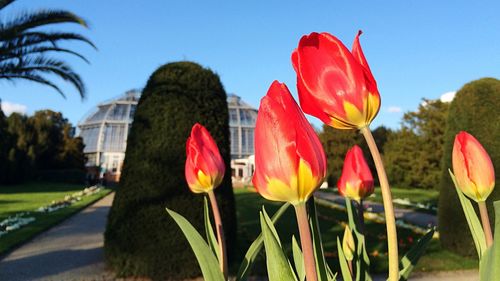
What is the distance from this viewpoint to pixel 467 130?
6.94 metres

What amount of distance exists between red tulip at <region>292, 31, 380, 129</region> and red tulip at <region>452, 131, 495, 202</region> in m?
0.56

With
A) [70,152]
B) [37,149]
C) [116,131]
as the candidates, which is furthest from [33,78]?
[116,131]

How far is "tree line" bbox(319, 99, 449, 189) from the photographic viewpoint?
1107 inches

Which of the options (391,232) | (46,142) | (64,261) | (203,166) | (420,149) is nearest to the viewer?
(391,232)

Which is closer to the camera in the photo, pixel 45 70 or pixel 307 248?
pixel 307 248

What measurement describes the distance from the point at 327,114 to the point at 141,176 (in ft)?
17.1

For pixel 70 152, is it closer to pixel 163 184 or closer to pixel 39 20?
pixel 39 20

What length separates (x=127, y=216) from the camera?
562cm

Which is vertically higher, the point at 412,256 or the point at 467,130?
the point at 467,130

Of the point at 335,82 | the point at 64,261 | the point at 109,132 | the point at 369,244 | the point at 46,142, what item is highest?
the point at 109,132

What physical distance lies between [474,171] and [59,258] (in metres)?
7.39

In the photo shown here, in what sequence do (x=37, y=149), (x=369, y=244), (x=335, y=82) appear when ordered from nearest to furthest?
(x=335, y=82) < (x=369, y=244) < (x=37, y=149)

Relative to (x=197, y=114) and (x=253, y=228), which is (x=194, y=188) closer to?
(x=197, y=114)

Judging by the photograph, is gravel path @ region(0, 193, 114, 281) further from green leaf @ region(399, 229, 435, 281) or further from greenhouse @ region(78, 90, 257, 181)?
greenhouse @ region(78, 90, 257, 181)
